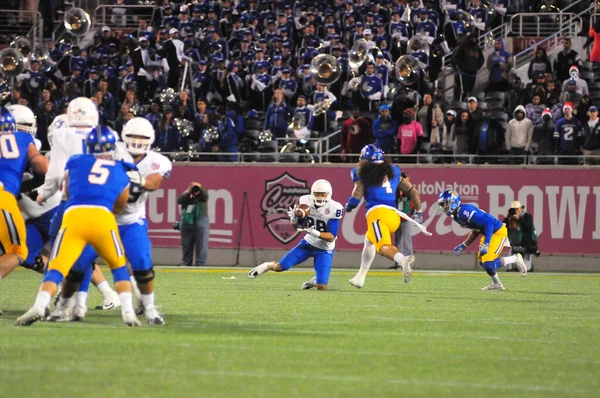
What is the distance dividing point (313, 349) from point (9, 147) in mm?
4157

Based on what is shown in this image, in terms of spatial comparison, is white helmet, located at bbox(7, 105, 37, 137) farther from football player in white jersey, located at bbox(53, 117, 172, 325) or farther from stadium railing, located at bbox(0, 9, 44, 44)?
stadium railing, located at bbox(0, 9, 44, 44)

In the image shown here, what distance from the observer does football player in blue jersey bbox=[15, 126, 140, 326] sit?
884cm

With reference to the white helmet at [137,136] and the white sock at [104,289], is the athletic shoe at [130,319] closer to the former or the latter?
the white helmet at [137,136]

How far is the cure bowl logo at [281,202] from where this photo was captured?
23000 mm

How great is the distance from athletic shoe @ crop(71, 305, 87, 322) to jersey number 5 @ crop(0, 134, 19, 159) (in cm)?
174

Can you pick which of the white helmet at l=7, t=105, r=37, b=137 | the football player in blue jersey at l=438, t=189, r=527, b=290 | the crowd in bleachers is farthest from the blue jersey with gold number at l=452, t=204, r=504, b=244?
the white helmet at l=7, t=105, r=37, b=137

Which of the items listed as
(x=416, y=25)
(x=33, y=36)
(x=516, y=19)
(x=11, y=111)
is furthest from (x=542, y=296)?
(x=33, y=36)

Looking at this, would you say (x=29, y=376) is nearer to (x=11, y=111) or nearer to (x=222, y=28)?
(x=11, y=111)

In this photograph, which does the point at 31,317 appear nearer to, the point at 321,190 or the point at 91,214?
the point at 91,214

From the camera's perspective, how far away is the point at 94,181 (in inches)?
351

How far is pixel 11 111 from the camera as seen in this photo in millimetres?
11195

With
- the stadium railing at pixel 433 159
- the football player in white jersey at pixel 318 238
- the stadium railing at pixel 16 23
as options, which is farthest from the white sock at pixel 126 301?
the stadium railing at pixel 16 23

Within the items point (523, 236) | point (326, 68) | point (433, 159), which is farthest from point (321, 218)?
point (433, 159)

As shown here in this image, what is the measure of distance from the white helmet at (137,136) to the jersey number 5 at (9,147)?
1.53 meters
